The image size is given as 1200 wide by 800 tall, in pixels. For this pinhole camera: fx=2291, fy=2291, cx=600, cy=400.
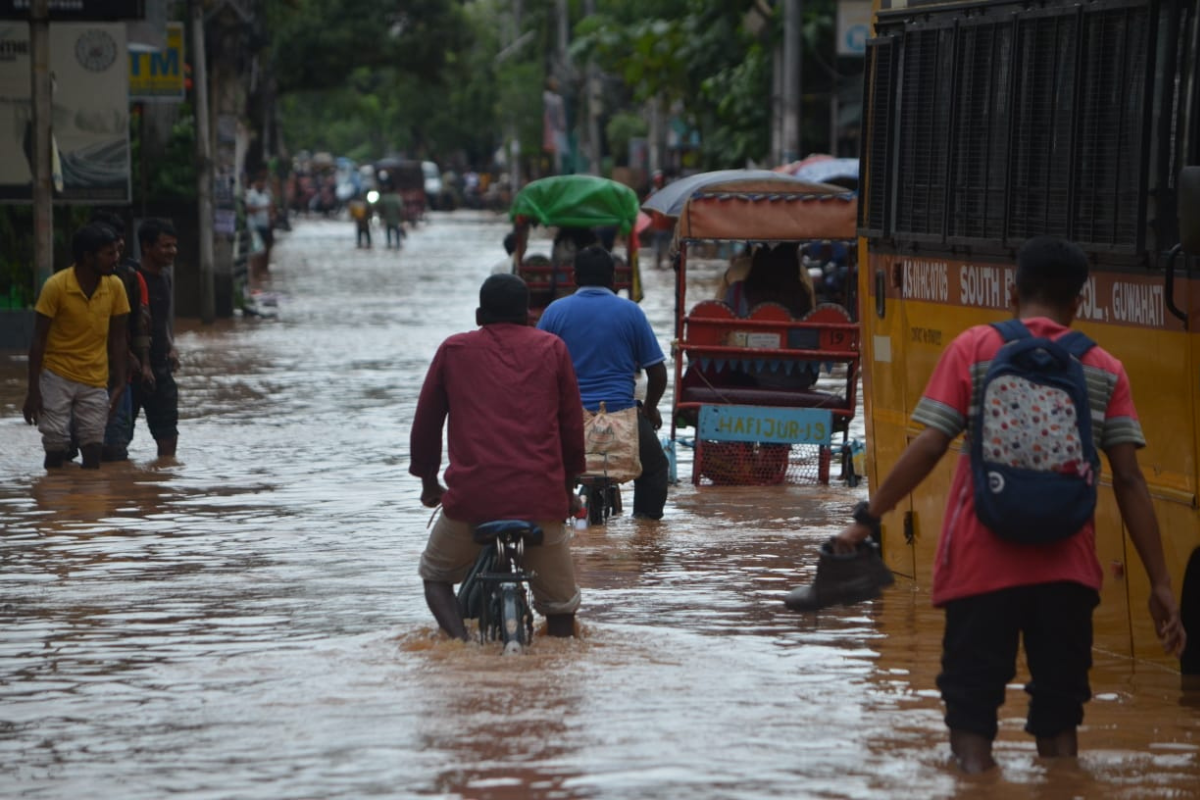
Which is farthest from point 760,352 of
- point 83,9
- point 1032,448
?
point 1032,448

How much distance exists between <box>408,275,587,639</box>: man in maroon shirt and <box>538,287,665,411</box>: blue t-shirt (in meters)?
3.16

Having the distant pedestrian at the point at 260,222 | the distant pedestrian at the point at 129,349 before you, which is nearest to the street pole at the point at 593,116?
the distant pedestrian at the point at 260,222

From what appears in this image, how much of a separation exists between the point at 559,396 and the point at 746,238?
6.67 metres

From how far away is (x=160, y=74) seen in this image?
25609 mm

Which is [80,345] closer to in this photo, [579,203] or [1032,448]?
[579,203]

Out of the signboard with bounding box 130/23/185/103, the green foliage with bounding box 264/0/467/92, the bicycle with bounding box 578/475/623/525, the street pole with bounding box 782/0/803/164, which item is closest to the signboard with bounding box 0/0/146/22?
the signboard with bounding box 130/23/185/103

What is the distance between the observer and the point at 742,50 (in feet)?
132

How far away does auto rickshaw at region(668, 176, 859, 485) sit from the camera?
1385 cm

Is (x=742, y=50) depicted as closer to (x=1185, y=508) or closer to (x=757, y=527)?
(x=757, y=527)

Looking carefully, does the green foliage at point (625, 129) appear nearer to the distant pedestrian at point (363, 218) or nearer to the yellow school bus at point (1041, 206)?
the distant pedestrian at point (363, 218)

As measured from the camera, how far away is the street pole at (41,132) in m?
18.0

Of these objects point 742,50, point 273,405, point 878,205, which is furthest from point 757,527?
point 742,50

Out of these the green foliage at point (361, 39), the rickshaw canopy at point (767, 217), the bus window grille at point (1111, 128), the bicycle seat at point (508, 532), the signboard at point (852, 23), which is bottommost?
the bicycle seat at point (508, 532)

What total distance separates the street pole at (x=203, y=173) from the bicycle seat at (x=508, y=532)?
20.5 m
